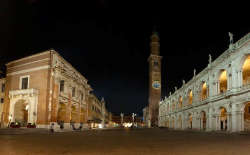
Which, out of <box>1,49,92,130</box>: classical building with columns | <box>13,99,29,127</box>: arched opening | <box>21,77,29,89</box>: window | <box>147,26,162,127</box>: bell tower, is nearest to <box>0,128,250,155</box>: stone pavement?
<box>1,49,92,130</box>: classical building with columns

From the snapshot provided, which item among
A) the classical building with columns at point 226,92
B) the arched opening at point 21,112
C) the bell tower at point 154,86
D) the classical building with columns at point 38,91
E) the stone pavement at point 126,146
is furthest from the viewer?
the bell tower at point 154,86

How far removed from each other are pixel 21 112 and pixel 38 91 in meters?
7.15

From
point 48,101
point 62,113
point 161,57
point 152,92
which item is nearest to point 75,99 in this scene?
point 62,113

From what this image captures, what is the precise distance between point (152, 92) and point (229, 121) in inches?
2549

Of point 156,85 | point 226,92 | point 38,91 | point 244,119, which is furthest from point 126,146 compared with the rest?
point 156,85

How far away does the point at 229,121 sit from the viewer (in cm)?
2969

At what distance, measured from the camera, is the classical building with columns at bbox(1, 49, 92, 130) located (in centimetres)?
3669

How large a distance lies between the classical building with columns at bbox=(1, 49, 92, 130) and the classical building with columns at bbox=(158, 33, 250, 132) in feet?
86.2

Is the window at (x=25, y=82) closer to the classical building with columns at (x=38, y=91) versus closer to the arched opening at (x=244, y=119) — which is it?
the classical building with columns at (x=38, y=91)

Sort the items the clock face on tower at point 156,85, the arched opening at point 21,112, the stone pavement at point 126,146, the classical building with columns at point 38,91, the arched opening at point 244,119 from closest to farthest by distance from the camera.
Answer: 1. the stone pavement at point 126,146
2. the arched opening at point 244,119
3. the classical building with columns at point 38,91
4. the arched opening at point 21,112
5. the clock face on tower at point 156,85

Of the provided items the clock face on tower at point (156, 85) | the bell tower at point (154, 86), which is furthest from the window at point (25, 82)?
the clock face on tower at point (156, 85)

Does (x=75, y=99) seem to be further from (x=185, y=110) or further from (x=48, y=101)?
(x=185, y=110)

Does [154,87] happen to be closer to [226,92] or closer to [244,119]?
[244,119]

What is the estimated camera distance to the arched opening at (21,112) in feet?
130
